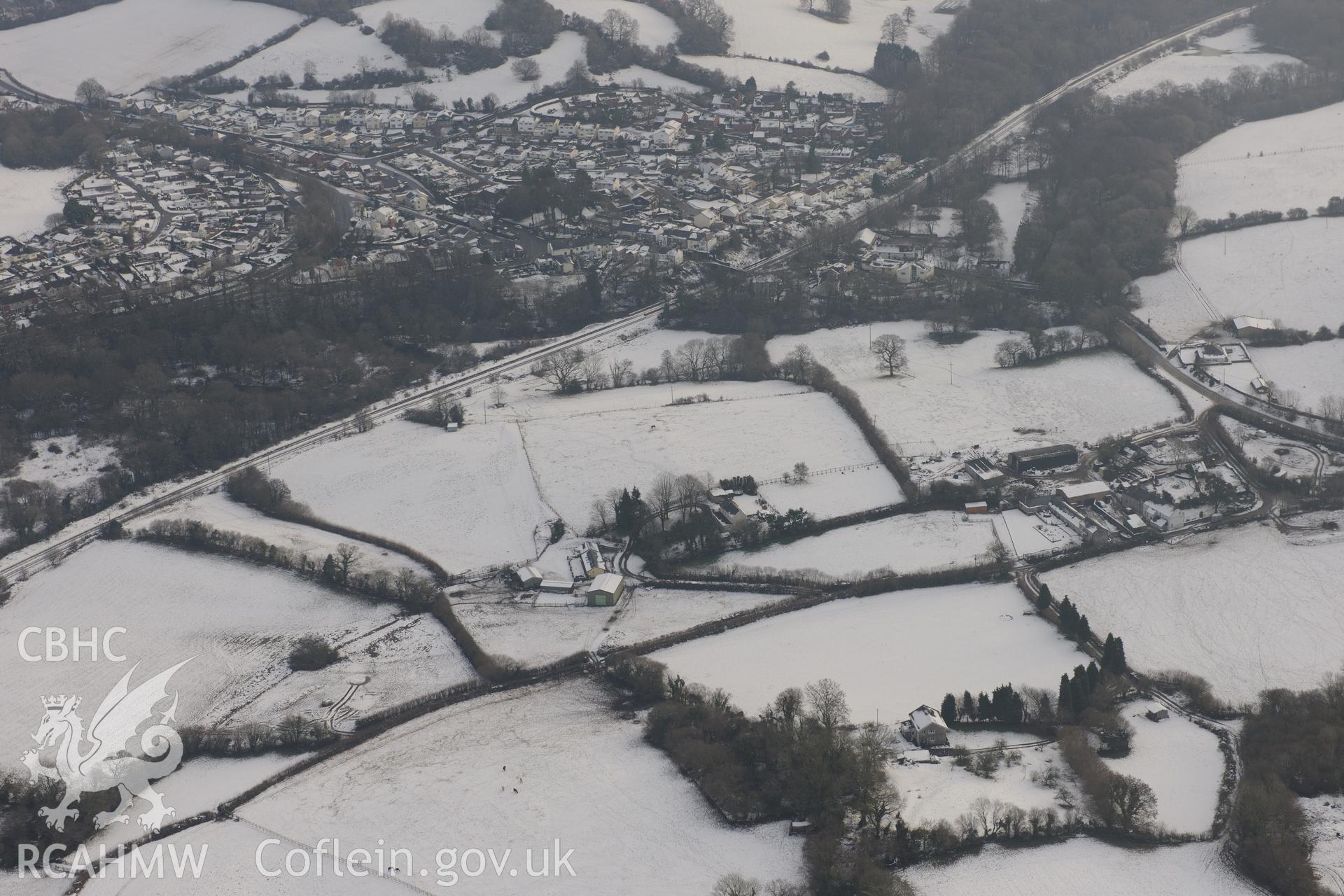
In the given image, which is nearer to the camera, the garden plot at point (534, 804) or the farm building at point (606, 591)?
the garden plot at point (534, 804)

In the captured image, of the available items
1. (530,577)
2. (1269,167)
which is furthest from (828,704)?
(1269,167)

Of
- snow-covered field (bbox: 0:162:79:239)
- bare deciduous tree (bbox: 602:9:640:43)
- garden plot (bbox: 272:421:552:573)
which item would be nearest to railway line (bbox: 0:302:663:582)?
garden plot (bbox: 272:421:552:573)

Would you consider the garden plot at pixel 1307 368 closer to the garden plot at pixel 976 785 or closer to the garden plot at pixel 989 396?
the garden plot at pixel 989 396

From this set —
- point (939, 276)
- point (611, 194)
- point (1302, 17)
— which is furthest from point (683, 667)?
point (1302, 17)

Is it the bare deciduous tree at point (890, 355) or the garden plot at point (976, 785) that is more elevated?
the bare deciduous tree at point (890, 355)

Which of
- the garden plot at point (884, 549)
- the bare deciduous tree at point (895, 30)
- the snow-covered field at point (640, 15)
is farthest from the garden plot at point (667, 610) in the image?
the bare deciduous tree at point (895, 30)
